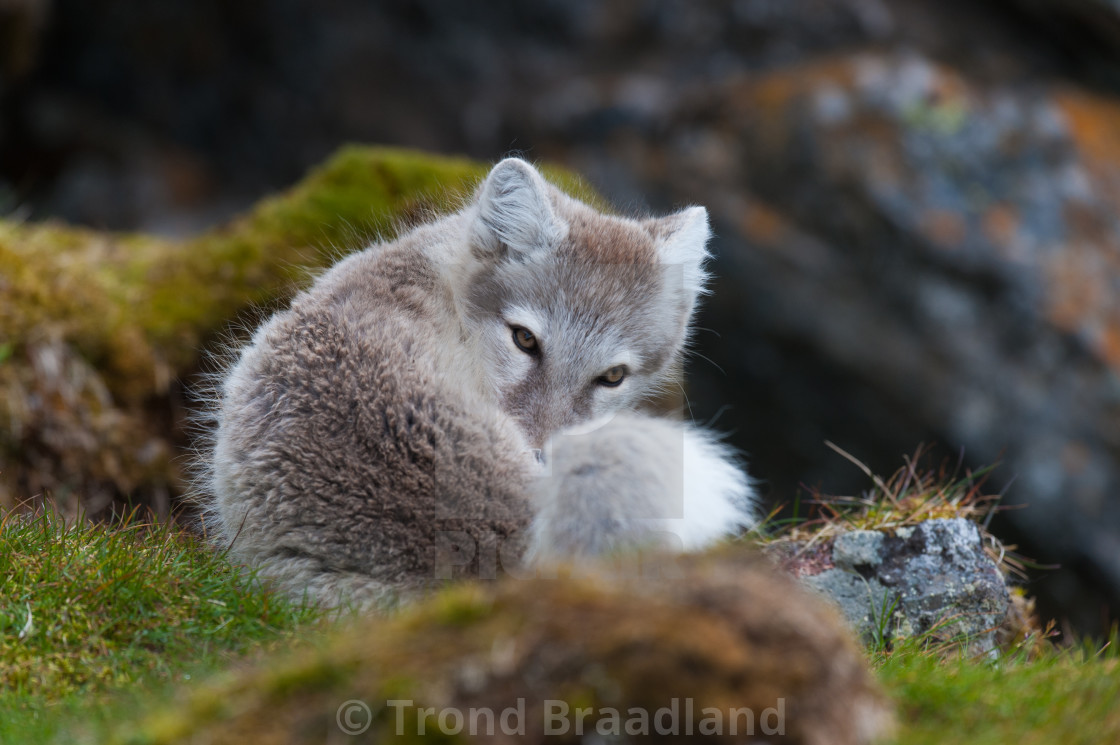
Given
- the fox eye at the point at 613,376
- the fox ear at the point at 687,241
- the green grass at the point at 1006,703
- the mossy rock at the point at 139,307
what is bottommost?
the mossy rock at the point at 139,307

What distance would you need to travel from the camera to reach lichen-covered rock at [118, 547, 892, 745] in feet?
6.67

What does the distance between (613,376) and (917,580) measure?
173 centimetres

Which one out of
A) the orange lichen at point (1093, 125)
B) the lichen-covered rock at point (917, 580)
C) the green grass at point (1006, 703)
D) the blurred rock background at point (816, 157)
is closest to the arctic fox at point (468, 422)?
the green grass at point (1006, 703)

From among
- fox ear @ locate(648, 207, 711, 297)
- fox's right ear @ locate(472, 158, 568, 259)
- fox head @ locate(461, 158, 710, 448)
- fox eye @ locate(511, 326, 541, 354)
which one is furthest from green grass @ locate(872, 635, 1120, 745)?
fox's right ear @ locate(472, 158, 568, 259)

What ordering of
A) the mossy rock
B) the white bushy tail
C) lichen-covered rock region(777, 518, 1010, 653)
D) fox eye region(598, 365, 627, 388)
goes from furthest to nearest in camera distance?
the mossy rock < fox eye region(598, 365, 627, 388) < lichen-covered rock region(777, 518, 1010, 653) < the white bushy tail

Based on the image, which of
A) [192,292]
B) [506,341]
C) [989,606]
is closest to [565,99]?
[192,292]

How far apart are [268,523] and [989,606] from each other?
3.27 metres

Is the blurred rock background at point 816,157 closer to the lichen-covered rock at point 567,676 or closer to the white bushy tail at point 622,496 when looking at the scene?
the white bushy tail at point 622,496

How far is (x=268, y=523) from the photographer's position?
337 centimetres

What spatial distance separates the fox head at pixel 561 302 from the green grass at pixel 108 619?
4.58 ft

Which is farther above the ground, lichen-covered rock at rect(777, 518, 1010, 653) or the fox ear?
the fox ear

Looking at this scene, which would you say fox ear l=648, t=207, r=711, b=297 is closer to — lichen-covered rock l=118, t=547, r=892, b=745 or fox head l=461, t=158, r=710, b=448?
fox head l=461, t=158, r=710, b=448

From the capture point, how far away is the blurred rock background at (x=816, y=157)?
26.6 ft

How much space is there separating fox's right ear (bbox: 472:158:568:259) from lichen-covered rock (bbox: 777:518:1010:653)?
6.40ft
